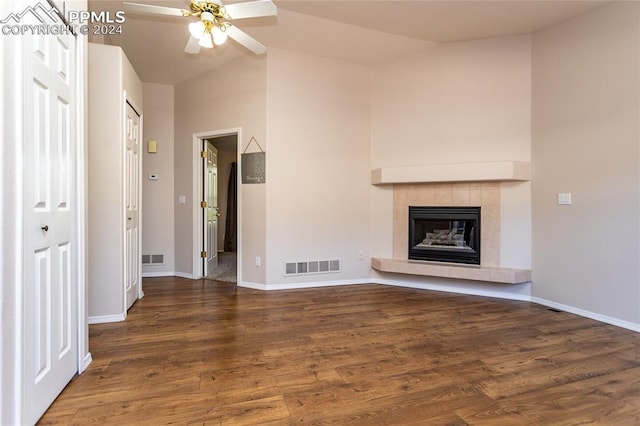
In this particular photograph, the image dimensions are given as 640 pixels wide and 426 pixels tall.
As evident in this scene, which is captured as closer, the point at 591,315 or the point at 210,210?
the point at 591,315

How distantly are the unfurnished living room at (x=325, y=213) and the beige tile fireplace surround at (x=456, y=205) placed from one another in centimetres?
3

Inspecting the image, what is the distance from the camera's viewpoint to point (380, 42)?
4.01 metres

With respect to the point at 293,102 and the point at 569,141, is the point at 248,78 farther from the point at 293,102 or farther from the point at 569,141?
the point at 569,141

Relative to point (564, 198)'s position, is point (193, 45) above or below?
above

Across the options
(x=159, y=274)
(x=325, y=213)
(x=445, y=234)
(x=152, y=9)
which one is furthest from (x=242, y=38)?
(x=159, y=274)

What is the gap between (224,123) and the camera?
4531mm

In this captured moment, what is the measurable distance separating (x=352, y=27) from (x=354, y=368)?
337 centimetres

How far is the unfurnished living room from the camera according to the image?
1716 millimetres

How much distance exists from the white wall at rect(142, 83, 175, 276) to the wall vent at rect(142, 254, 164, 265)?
1.8 inches

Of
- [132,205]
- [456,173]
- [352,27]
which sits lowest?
[132,205]

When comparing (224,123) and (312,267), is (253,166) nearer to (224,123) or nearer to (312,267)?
(224,123)

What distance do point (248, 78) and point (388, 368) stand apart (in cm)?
370

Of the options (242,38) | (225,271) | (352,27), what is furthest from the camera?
(225,271)

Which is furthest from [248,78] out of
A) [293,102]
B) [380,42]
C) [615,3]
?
[615,3]
